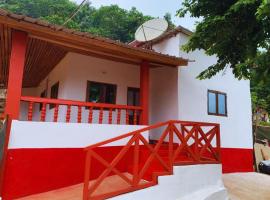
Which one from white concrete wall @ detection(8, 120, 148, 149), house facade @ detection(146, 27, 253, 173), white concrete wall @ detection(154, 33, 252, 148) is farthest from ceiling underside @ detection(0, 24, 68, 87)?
white concrete wall @ detection(154, 33, 252, 148)

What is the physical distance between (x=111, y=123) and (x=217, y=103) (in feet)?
16.7

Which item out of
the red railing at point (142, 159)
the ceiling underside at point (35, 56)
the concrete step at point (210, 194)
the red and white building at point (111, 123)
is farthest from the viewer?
the ceiling underside at point (35, 56)

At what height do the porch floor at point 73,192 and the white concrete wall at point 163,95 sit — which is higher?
the white concrete wall at point 163,95

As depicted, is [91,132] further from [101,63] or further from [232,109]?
[232,109]

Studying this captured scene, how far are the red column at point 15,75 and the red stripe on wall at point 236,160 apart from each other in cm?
752

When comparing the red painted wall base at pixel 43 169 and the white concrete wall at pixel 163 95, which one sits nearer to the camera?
the red painted wall base at pixel 43 169

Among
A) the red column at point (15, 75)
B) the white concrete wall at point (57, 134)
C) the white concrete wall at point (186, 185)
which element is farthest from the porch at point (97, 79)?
the white concrete wall at point (186, 185)

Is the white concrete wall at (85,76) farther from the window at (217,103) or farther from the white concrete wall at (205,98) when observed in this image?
the window at (217,103)

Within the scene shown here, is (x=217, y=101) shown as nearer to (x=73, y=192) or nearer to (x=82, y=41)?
(x=82, y=41)

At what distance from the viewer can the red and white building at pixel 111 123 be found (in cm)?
450

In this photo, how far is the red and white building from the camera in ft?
14.8

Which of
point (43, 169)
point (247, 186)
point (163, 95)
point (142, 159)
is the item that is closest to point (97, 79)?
point (163, 95)

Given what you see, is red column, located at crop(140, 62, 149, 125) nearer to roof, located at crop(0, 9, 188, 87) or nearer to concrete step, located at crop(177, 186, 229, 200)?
roof, located at crop(0, 9, 188, 87)

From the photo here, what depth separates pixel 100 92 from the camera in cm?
787
